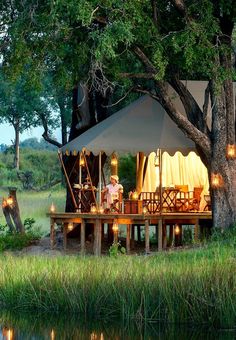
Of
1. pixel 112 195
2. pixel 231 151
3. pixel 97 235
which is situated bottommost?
pixel 97 235

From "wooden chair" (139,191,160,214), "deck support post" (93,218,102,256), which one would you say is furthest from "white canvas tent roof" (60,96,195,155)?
"deck support post" (93,218,102,256)

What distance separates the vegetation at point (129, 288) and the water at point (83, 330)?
5.8 inches

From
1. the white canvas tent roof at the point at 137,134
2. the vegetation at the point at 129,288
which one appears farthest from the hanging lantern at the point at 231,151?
the vegetation at the point at 129,288

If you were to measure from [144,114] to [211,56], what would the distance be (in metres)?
3.48

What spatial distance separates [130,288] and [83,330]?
81 cm

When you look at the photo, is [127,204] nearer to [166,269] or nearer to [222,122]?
[222,122]

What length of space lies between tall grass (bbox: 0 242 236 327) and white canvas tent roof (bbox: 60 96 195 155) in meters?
6.52

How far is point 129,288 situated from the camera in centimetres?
1616

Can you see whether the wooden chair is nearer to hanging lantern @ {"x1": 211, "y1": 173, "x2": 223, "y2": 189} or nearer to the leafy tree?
the leafy tree

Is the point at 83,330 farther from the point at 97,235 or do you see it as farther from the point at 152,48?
the point at 97,235

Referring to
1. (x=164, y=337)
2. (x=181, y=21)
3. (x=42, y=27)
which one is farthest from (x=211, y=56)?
(x=164, y=337)

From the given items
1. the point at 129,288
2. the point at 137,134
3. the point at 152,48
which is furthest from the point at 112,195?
the point at 129,288

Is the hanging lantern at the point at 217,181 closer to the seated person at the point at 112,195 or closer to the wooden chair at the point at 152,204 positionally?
the wooden chair at the point at 152,204

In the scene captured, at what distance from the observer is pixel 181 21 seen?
77.3ft
